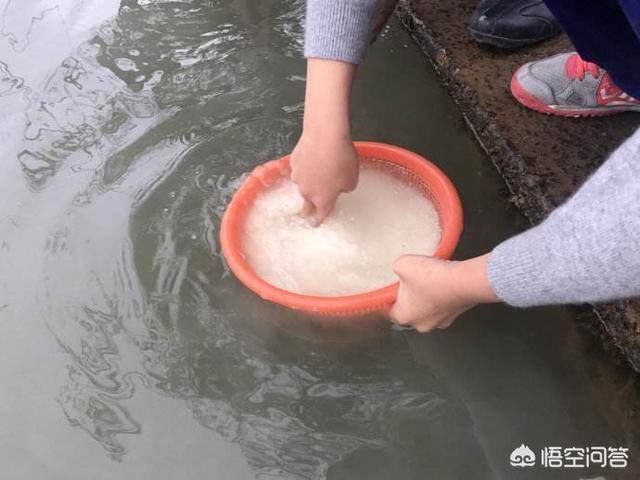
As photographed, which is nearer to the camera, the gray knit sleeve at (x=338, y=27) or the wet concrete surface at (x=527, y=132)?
the gray knit sleeve at (x=338, y=27)

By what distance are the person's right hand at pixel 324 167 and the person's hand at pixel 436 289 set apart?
238mm

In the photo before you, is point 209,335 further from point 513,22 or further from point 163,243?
point 513,22

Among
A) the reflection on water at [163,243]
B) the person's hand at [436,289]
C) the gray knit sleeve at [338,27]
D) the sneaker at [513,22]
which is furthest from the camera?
the sneaker at [513,22]

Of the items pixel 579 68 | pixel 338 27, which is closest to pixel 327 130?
pixel 338 27

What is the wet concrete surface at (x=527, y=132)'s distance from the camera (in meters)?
1.60

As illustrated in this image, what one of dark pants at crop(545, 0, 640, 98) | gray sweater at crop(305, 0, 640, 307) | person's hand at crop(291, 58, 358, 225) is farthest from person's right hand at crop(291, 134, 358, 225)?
dark pants at crop(545, 0, 640, 98)

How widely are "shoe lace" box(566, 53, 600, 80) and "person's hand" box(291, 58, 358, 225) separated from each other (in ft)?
2.69

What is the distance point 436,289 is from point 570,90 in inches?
37.8

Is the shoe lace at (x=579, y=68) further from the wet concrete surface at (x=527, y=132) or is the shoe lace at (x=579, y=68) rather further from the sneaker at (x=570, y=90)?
the wet concrete surface at (x=527, y=132)

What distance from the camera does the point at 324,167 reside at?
1414 millimetres

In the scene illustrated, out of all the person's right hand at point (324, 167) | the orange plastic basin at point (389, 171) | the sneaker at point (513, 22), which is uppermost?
the person's right hand at point (324, 167)

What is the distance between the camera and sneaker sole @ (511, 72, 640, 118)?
1883mm

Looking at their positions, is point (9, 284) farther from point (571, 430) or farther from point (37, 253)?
point (571, 430)

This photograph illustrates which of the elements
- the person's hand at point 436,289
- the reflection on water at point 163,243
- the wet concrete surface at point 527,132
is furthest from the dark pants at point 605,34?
the reflection on water at point 163,243
